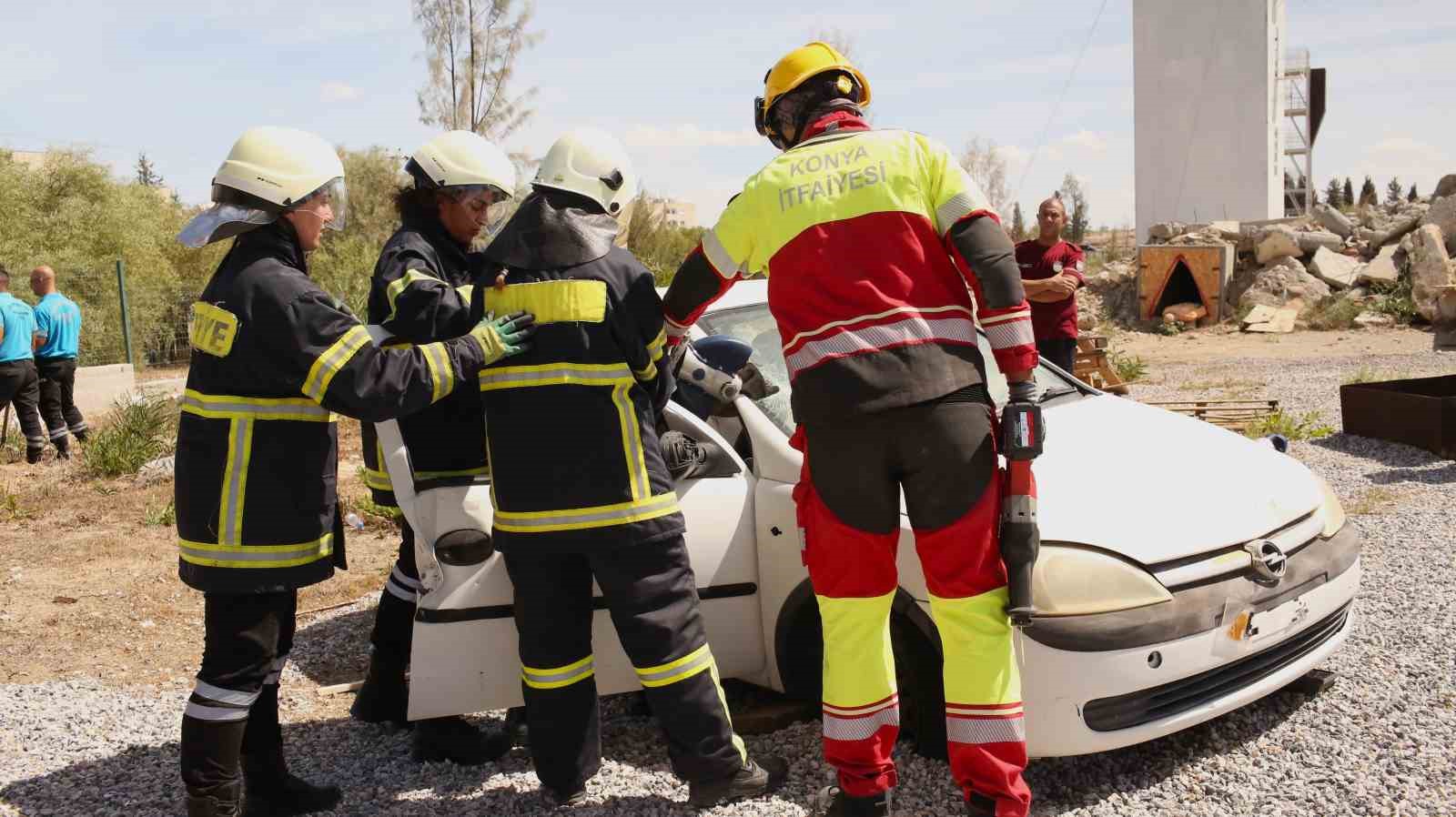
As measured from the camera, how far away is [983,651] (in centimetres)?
302

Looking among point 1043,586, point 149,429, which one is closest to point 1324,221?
point 149,429

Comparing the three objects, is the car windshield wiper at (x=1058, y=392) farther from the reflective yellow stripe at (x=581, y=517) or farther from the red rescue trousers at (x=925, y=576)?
the reflective yellow stripe at (x=581, y=517)

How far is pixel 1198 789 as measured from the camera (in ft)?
11.1

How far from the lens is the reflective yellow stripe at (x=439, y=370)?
10.8ft

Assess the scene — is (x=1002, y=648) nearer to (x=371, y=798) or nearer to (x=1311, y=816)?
(x=1311, y=816)

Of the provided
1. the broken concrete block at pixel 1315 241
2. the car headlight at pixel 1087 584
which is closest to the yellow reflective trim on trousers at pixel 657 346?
the car headlight at pixel 1087 584

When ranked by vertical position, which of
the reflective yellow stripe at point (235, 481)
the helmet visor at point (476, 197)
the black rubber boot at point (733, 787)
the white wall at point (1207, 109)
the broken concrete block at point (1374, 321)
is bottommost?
the black rubber boot at point (733, 787)

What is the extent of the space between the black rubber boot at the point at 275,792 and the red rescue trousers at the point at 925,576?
168 centimetres

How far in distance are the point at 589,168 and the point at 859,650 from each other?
1.63 m

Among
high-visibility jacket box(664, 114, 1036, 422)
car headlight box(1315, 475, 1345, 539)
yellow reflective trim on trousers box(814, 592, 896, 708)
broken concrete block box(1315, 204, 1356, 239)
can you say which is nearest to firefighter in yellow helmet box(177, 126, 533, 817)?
high-visibility jacket box(664, 114, 1036, 422)

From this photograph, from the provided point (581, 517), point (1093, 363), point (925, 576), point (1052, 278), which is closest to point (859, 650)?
point (925, 576)

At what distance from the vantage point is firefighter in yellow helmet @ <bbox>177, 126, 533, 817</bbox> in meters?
3.24

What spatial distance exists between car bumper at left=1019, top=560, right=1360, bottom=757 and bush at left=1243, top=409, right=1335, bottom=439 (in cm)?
610

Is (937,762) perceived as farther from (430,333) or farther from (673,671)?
(430,333)
